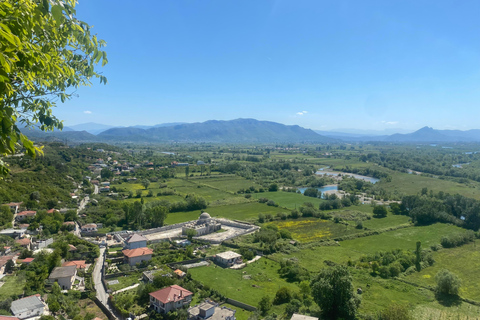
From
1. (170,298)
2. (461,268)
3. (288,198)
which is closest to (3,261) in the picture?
(170,298)

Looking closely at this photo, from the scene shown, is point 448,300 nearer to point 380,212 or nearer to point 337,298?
point 337,298

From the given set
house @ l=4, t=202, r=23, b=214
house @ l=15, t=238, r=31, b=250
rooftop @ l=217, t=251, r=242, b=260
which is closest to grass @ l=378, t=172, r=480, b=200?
rooftop @ l=217, t=251, r=242, b=260

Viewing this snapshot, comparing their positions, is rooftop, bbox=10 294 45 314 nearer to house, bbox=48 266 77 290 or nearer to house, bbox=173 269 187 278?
house, bbox=48 266 77 290

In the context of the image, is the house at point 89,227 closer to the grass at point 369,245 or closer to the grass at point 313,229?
the grass at point 369,245

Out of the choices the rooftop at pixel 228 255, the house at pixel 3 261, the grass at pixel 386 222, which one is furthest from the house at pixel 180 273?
the grass at pixel 386 222

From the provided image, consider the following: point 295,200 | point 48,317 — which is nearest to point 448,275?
point 48,317

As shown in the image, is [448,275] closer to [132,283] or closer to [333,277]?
[333,277]

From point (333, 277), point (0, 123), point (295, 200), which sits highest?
point (0, 123)
